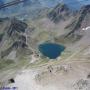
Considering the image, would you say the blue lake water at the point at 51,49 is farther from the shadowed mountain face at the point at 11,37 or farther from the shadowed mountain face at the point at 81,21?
the shadowed mountain face at the point at 81,21

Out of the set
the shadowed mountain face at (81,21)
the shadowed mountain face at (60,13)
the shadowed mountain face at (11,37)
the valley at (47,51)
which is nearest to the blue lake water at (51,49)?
the valley at (47,51)

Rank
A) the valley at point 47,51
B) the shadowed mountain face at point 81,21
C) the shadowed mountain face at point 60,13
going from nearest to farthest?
1. the valley at point 47,51
2. the shadowed mountain face at point 81,21
3. the shadowed mountain face at point 60,13

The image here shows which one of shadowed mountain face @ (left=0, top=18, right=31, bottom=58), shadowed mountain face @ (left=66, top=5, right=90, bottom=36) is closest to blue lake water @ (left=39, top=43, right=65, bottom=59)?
shadowed mountain face @ (left=0, top=18, right=31, bottom=58)

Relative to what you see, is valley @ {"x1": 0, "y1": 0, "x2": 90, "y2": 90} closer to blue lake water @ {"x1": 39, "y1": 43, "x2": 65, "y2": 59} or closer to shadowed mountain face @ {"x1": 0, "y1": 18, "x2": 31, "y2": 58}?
shadowed mountain face @ {"x1": 0, "y1": 18, "x2": 31, "y2": 58}

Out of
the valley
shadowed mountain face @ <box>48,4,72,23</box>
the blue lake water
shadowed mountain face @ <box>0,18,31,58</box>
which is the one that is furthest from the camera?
shadowed mountain face @ <box>48,4,72,23</box>

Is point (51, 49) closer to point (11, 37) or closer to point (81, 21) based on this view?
point (11, 37)

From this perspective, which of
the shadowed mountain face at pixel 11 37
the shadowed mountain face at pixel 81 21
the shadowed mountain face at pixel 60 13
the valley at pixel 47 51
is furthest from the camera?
the shadowed mountain face at pixel 60 13

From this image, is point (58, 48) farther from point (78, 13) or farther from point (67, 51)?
point (78, 13)

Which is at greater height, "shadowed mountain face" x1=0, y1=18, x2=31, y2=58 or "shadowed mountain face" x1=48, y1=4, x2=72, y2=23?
"shadowed mountain face" x1=48, y1=4, x2=72, y2=23
